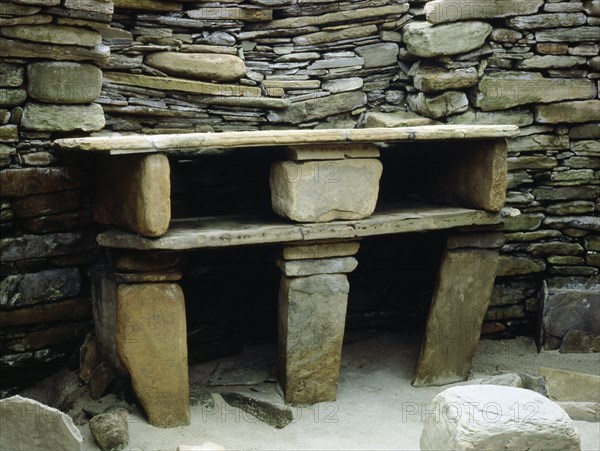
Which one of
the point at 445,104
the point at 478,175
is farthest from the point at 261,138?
the point at 445,104

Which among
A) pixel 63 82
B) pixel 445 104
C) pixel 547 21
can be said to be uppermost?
pixel 547 21

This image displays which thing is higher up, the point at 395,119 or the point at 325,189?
the point at 395,119

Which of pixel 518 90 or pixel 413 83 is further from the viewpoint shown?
pixel 413 83

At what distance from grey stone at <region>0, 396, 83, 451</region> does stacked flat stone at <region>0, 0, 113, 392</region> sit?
Answer: 2.69 ft

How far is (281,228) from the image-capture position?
13.7ft

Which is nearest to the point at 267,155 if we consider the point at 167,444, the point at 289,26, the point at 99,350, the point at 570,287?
the point at 289,26

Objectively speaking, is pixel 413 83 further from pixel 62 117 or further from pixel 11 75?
pixel 11 75

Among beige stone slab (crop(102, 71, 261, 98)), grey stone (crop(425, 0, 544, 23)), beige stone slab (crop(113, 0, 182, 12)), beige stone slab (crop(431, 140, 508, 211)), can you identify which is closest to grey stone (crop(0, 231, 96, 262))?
beige stone slab (crop(102, 71, 261, 98))

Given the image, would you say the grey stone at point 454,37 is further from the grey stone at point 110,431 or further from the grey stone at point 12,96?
the grey stone at point 110,431

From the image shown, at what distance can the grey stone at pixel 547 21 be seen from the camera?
5328 mm

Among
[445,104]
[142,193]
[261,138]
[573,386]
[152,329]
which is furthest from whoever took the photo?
[445,104]

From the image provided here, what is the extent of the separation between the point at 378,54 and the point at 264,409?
269 cm

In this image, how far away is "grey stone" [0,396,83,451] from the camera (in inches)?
140

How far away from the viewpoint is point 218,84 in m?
5.39
